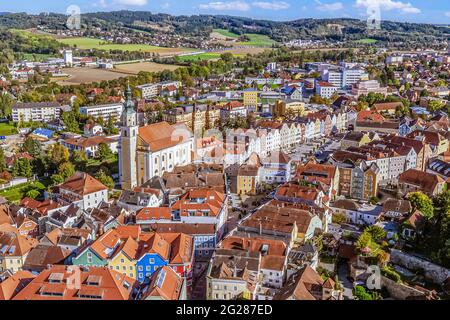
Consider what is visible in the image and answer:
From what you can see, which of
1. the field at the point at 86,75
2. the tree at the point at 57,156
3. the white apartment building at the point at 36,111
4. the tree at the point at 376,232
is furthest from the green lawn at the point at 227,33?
the tree at the point at 376,232

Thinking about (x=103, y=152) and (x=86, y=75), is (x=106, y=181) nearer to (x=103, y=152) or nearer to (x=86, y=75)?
(x=103, y=152)

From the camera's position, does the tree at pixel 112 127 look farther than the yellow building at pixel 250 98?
No

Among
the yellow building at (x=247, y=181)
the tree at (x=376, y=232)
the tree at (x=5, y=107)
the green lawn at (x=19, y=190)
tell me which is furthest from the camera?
the tree at (x=5, y=107)

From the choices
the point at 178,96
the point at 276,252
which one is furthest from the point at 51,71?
the point at 276,252

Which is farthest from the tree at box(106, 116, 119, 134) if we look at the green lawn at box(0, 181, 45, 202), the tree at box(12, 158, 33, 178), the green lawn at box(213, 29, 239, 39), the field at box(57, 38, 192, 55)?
the green lawn at box(213, 29, 239, 39)

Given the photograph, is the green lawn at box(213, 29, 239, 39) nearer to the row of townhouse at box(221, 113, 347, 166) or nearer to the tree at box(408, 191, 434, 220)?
the row of townhouse at box(221, 113, 347, 166)

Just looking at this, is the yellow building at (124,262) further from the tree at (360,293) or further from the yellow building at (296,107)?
the yellow building at (296,107)
